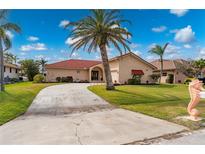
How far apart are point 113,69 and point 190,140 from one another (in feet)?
68.5

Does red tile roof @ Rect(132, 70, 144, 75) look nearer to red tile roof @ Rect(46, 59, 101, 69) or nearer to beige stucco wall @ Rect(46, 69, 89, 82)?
red tile roof @ Rect(46, 59, 101, 69)

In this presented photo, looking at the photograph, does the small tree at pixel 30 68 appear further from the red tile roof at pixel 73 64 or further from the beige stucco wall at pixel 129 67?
the beige stucco wall at pixel 129 67

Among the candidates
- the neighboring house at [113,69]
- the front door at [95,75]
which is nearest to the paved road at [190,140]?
the neighboring house at [113,69]

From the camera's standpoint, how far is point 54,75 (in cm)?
2630

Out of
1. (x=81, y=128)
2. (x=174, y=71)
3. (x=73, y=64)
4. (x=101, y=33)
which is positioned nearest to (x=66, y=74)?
(x=73, y=64)

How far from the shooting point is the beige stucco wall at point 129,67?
82.2 feet

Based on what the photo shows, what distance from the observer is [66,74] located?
27156 millimetres

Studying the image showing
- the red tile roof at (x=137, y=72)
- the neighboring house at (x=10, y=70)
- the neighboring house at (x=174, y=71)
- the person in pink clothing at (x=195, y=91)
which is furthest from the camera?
the neighboring house at (x=174, y=71)

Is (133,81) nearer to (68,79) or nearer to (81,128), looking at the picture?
(68,79)

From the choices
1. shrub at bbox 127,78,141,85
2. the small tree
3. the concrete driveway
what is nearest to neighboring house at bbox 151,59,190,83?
shrub at bbox 127,78,141,85

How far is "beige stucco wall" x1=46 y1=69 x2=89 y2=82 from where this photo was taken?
2571 cm

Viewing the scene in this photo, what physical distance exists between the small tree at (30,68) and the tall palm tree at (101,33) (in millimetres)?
4429
